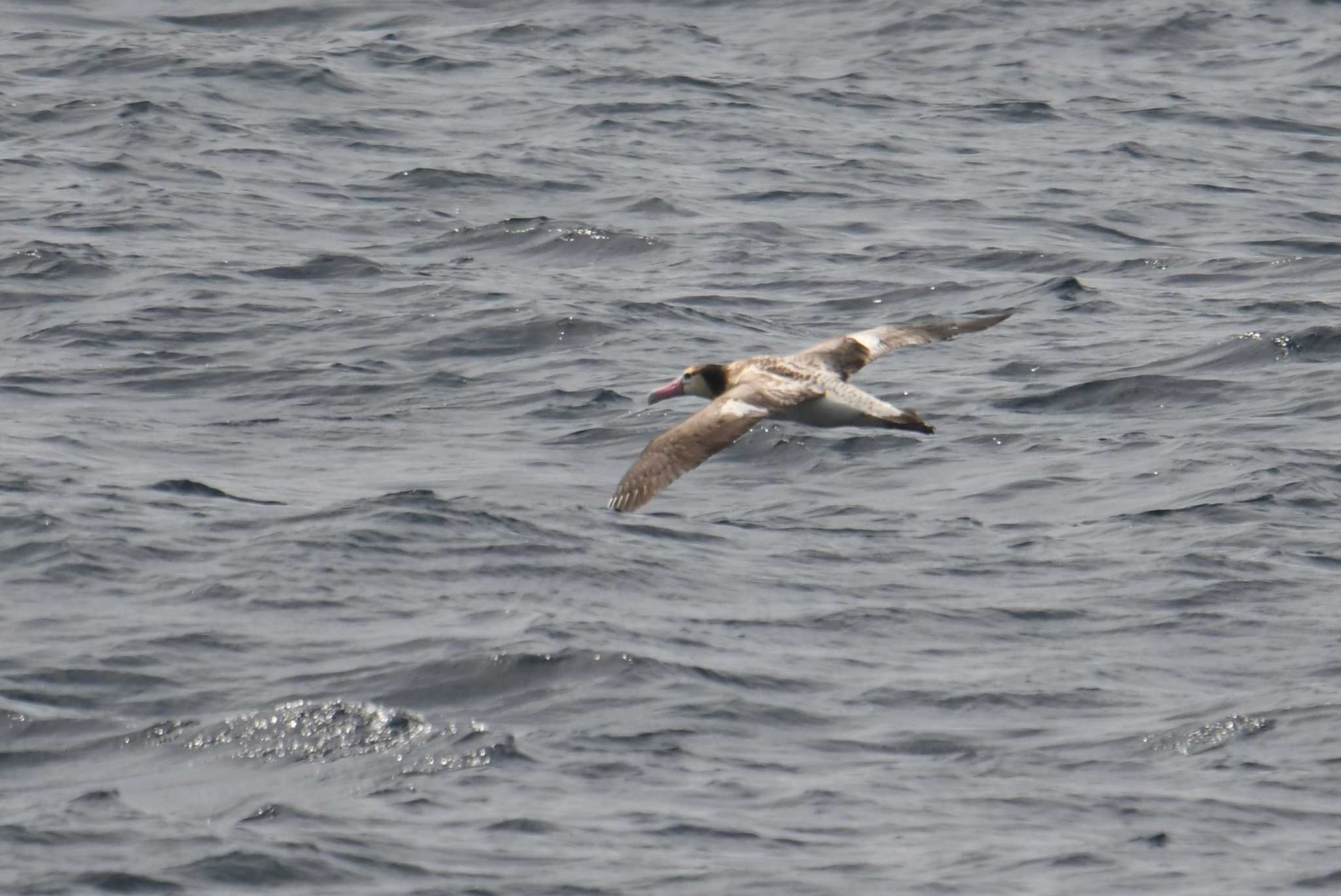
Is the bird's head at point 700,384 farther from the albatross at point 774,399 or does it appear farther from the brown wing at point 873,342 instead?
the brown wing at point 873,342

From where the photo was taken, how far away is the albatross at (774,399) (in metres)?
10.2

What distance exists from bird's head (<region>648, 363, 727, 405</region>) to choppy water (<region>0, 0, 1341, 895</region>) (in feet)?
3.14

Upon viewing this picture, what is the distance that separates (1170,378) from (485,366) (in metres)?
4.84

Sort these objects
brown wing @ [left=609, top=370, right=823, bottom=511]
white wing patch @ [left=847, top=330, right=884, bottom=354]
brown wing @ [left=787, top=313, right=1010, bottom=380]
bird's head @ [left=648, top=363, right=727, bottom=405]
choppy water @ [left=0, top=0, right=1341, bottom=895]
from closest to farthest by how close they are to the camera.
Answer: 1. choppy water @ [left=0, top=0, right=1341, bottom=895]
2. brown wing @ [left=609, top=370, right=823, bottom=511]
3. bird's head @ [left=648, top=363, right=727, bottom=405]
4. brown wing @ [left=787, top=313, right=1010, bottom=380]
5. white wing patch @ [left=847, top=330, right=884, bottom=354]

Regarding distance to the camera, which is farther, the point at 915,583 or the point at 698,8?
the point at 698,8

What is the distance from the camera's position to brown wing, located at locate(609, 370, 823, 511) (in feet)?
32.9

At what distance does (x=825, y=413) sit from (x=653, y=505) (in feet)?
7.39

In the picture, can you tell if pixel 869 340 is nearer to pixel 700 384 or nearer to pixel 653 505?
pixel 700 384

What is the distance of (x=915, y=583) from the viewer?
12109 mm

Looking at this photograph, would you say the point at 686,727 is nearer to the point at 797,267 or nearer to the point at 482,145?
the point at 797,267

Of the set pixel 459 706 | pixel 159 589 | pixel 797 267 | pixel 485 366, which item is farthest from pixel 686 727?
pixel 797 267

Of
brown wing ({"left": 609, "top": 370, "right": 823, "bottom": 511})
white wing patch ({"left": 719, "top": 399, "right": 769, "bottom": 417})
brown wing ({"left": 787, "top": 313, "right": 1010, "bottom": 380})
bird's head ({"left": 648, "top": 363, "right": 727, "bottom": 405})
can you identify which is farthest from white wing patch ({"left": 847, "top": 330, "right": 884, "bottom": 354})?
white wing patch ({"left": 719, "top": 399, "right": 769, "bottom": 417})

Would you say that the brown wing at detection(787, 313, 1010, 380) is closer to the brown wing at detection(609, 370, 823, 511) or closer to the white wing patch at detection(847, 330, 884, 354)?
the white wing patch at detection(847, 330, 884, 354)

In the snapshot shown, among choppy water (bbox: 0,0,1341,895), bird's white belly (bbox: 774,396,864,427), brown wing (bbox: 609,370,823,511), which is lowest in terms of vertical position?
choppy water (bbox: 0,0,1341,895)
